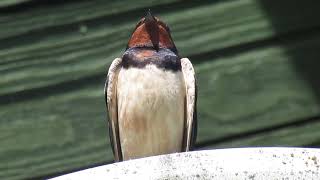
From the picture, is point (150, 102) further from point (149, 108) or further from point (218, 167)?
point (218, 167)

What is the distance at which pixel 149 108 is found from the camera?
239 centimetres

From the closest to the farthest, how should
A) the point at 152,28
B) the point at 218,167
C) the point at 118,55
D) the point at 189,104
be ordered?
the point at 218,167
the point at 189,104
the point at 152,28
the point at 118,55

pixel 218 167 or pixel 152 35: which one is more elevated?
pixel 152 35

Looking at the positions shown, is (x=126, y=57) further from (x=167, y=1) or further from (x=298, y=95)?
(x=298, y=95)

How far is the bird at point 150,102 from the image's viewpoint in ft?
7.84

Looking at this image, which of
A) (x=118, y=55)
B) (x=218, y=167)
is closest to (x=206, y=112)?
(x=118, y=55)

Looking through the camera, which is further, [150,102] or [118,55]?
[118,55]

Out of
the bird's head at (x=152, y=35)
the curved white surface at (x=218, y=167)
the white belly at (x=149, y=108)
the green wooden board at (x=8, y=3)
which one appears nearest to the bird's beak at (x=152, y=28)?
the bird's head at (x=152, y=35)

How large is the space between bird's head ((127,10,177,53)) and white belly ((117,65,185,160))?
10 cm

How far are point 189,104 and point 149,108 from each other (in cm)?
11

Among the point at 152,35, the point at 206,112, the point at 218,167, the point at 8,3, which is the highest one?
the point at 8,3

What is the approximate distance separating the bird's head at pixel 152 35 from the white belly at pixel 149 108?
0.10m

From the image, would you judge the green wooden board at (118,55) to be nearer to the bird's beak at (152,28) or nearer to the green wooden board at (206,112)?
the green wooden board at (206,112)

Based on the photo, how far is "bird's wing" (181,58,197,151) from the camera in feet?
7.72
